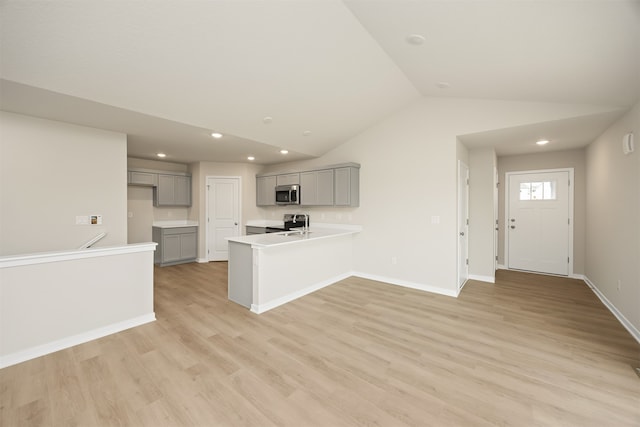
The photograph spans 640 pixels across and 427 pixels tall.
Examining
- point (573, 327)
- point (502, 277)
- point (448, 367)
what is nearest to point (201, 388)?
point (448, 367)

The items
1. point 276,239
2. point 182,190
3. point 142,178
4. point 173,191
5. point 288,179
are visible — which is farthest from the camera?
point 182,190

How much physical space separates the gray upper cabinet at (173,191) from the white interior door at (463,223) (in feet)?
19.5

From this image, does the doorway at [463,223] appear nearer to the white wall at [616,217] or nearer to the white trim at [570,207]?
the white trim at [570,207]

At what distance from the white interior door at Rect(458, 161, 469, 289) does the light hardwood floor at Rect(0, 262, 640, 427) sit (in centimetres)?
89

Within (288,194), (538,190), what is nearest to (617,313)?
(538,190)

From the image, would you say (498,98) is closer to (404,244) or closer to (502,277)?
(404,244)

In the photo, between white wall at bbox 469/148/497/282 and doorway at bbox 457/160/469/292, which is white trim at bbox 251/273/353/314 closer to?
doorway at bbox 457/160/469/292

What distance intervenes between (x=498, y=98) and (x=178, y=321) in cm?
495

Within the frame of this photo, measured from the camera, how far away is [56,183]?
3.28 meters

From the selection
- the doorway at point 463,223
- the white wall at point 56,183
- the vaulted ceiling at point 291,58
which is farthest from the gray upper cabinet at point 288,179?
the doorway at point 463,223

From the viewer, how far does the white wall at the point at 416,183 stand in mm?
3883

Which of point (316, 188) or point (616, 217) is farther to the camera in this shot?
point (316, 188)

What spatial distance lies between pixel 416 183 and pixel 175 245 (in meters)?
5.37

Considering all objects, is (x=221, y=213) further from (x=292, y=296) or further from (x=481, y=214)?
(x=481, y=214)
